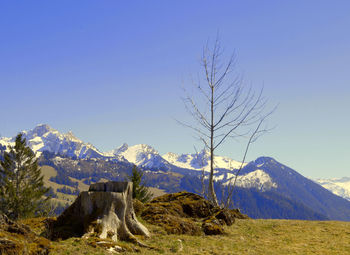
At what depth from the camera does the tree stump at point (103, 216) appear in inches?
581

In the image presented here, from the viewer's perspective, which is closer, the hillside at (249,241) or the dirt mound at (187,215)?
the hillside at (249,241)

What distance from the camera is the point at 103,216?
15.2 meters

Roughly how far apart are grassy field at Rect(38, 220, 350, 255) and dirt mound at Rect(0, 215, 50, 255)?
539mm

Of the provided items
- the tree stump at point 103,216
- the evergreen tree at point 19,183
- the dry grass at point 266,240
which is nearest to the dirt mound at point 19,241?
the tree stump at point 103,216

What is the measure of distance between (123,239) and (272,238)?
1023cm

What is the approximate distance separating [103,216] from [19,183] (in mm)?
52827

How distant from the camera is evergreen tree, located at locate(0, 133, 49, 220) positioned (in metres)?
56.2

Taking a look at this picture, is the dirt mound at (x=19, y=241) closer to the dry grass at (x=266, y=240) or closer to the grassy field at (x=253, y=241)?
the grassy field at (x=253, y=241)

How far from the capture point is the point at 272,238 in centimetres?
2028

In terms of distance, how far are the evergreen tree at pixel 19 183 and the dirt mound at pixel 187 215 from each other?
3856 centimetres

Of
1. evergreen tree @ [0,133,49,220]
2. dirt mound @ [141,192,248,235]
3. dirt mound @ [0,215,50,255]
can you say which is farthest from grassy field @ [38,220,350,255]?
evergreen tree @ [0,133,49,220]

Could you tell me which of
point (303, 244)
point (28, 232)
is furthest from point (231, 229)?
point (28, 232)

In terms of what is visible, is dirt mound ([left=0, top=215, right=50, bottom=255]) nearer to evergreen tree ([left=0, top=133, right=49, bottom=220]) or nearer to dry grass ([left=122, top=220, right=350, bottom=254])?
dry grass ([left=122, top=220, right=350, bottom=254])

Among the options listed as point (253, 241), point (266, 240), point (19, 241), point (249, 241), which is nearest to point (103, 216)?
point (19, 241)
